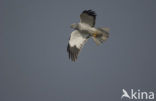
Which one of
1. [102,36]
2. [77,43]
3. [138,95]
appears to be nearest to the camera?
[102,36]

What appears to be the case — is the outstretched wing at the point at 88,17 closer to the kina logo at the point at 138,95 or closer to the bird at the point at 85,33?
the bird at the point at 85,33

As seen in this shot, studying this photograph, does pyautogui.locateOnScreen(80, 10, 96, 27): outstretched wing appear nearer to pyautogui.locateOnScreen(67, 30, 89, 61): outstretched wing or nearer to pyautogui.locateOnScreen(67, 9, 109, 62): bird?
pyautogui.locateOnScreen(67, 9, 109, 62): bird

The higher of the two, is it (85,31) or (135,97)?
(85,31)

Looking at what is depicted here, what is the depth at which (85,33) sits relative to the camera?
52.7 ft

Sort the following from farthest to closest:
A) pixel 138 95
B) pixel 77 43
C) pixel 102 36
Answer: pixel 138 95, pixel 77 43, pixel 102 36

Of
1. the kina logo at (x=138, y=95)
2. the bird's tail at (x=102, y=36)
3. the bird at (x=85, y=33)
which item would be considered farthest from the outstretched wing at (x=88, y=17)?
the kina logo at (x=138, y=95)

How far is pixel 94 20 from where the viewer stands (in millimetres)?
Answer: 16000

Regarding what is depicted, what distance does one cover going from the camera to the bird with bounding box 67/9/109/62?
52.3 ft

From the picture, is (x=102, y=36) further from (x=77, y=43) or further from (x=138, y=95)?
(x=138, y=95)

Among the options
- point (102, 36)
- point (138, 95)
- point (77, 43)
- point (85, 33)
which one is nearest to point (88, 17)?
point (85, 33)

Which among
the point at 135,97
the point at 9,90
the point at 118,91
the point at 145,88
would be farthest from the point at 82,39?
the point at 9,90

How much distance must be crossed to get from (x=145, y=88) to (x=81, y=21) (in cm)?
1205

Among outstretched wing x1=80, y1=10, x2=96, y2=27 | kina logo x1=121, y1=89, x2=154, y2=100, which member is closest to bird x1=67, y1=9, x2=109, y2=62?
outstretched wing x1=80, y1=10, x2=96, y2=27

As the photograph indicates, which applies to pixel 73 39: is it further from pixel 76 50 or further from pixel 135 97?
pixel 135 97
